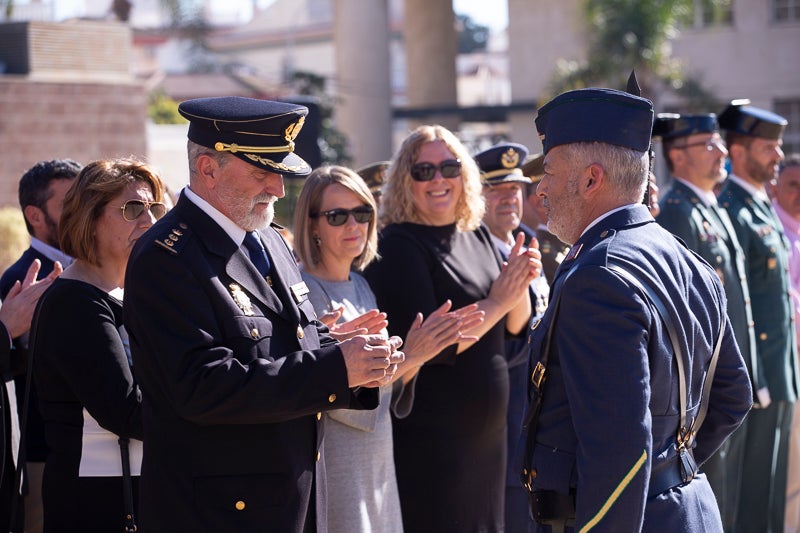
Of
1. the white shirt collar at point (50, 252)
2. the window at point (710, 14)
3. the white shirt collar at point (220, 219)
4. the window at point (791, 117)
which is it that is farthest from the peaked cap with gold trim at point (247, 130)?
the window at point (791, 117)

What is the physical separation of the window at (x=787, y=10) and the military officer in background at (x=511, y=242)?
71.7 feet

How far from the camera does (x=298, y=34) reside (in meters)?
76.0

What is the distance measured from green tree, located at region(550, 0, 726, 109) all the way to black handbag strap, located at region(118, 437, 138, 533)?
20.9 m

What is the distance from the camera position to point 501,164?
18.9 ft

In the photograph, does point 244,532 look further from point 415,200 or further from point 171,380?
point 415,200

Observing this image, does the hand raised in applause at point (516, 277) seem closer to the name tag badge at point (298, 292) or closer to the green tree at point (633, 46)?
the name tag badge at point (298, 292)

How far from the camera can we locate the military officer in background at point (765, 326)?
621 centimetres

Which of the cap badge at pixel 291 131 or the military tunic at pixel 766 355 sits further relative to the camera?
the military tunic at pixel 766 355

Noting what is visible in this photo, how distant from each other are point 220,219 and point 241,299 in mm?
271

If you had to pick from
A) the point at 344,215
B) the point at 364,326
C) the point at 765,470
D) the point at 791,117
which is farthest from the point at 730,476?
the point at 791,117

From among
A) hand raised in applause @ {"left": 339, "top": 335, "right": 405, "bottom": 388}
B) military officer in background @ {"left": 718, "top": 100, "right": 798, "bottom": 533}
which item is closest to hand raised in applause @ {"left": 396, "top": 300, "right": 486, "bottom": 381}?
hand raised in applause @ {"left": 339, "top": 335, "right": 405, "bottom": 388}

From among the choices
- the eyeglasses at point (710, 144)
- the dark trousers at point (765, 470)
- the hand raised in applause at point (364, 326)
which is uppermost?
the eyeglasses at point (710, 144)

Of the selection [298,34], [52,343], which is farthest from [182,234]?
[298,34]

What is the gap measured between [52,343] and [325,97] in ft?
50.2
